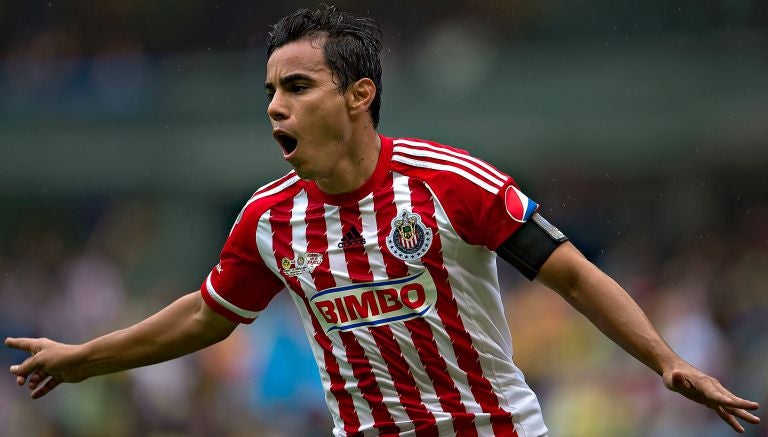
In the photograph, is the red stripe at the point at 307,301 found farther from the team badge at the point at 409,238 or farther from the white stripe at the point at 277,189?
the team badge at the point at 409,238

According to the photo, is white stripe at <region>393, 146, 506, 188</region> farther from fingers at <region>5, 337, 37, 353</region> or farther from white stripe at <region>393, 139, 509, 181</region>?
fingers at <region>5, 337, 37, 353</region>

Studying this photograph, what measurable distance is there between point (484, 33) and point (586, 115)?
49.3 inches

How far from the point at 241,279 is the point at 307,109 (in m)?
0.62

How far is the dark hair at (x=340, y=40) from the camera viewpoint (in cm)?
358

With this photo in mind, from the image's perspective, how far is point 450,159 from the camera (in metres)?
3.53

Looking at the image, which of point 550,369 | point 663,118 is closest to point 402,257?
point 550,369

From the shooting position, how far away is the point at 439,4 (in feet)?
37.0

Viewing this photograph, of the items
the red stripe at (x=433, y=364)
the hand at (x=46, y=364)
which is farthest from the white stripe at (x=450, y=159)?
the hand at (x=46, y=364)

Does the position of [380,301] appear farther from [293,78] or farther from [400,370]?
[293,78]

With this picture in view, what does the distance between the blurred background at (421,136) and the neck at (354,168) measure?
12.1 feet

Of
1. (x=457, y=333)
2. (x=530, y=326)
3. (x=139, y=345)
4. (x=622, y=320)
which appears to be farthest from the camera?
(x=530, y=326)

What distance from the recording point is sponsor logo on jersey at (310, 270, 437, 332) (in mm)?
3482

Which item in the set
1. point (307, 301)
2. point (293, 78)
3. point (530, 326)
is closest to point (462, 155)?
point (293, 78)

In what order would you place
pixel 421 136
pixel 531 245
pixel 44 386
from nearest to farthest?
pixel 531 245 → pixel 44 386 → pixel 421 136
